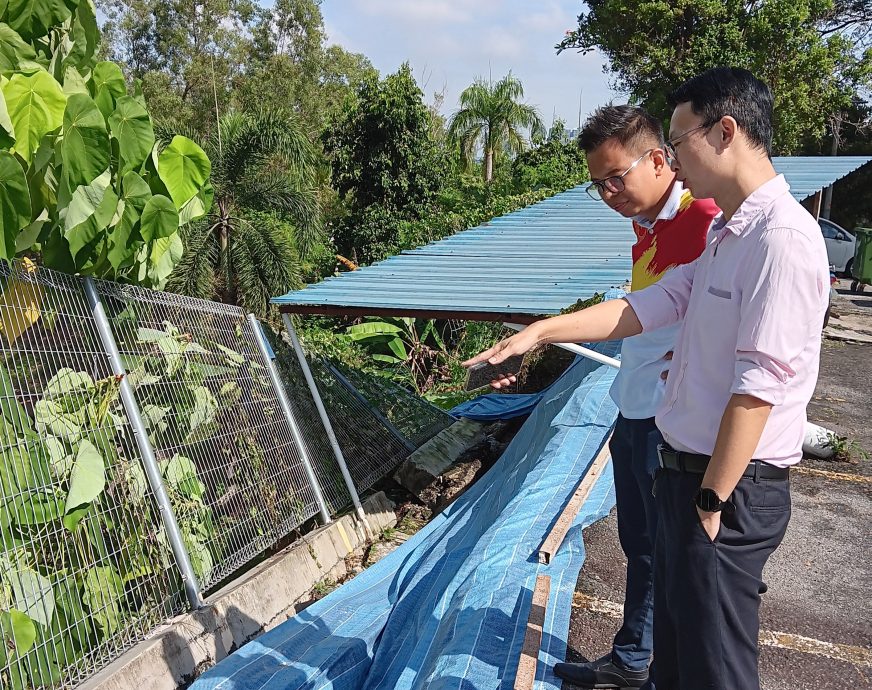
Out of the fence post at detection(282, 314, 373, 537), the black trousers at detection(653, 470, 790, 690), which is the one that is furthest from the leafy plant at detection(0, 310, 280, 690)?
the black trousers at detection(653, 470, 790, 690)

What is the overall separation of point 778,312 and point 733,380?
0.19 meters

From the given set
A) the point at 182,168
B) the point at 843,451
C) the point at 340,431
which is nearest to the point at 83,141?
the point at 182,168

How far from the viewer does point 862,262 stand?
1722 centimetres

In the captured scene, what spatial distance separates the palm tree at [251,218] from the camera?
1563 centimetres

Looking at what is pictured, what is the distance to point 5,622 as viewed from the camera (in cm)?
305

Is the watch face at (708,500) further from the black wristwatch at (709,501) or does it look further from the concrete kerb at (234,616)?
the concrete kerb at (234,616)

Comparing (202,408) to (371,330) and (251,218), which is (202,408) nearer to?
(371,330)

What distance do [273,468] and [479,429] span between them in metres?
Result: 3.54

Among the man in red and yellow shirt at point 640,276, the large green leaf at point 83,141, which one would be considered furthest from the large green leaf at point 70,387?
the man in red and yellow shirt at point 640,276

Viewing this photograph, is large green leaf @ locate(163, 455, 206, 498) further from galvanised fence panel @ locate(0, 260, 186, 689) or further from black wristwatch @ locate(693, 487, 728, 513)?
black wristwatch @ locate(693, 487, 728, 513)

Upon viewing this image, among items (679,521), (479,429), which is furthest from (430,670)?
(479,429)

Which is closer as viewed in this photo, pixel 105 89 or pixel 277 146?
pixel 105 89

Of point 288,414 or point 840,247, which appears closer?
point 288,414

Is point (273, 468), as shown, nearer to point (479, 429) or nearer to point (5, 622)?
point (5, 622)
